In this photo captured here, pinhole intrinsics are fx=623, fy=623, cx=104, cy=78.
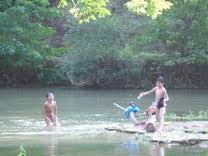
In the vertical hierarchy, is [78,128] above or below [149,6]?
below

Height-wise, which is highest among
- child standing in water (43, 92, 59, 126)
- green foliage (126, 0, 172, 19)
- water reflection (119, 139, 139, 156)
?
green foliage (126, 0, 172, 19)

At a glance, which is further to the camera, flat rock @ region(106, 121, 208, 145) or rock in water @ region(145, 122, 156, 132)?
rock in water @ region(145, 122, 156, 132)

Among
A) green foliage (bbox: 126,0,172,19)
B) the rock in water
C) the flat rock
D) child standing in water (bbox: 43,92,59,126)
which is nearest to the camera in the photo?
green foliage (bbox: 126,0,172,19)

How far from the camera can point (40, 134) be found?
63.3ft

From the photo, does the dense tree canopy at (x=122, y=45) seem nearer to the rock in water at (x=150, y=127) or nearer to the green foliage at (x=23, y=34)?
the green foliage at (x=23, y=34)

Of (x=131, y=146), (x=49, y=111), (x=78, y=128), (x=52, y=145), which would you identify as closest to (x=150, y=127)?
(x=78, y=128)

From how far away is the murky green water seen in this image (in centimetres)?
1510

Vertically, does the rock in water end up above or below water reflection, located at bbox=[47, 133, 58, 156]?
above

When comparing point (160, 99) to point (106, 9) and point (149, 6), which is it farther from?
point (149, 6)

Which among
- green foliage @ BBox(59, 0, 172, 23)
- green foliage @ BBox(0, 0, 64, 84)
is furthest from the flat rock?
green foliage @ BBox(0, 0, 64, 84)

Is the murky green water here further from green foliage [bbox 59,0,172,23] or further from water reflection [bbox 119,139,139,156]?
green foliage [bbox 59,0,172,23]

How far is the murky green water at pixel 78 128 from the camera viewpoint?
15.1 metres

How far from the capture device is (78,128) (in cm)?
2105

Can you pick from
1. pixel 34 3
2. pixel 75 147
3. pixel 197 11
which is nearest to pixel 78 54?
pixel 34 3
